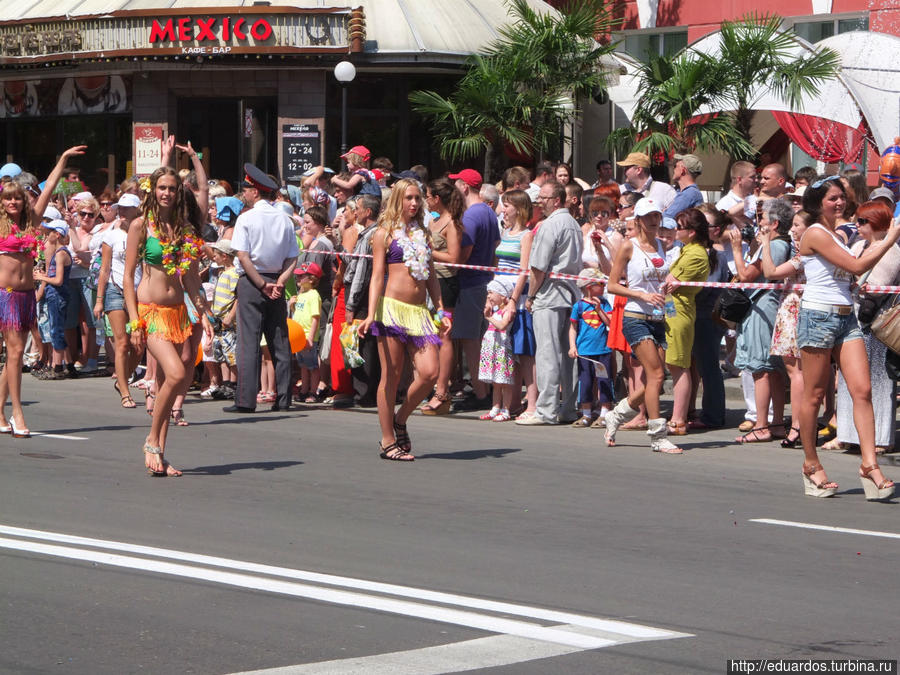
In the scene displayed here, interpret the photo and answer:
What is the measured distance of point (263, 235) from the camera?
550 inches

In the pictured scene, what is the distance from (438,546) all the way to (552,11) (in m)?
20.4

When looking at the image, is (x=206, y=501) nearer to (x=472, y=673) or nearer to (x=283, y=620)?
(x=283, y=620)

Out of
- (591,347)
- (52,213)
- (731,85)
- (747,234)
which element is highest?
(731,85)

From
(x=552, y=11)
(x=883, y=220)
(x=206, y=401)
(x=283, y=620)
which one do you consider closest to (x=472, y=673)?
(x=283, y=620)

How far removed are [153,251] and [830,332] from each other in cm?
463

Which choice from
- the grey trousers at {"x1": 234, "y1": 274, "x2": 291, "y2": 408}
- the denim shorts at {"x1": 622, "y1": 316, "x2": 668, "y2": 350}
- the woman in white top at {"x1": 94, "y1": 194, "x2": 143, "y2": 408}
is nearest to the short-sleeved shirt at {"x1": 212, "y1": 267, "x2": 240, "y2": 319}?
the grey trousers at {"x1": 234, "y1": 274, "x2": 291, "y2": 408}

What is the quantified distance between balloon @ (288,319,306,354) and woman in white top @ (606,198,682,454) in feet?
12.9

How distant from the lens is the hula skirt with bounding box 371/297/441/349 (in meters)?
10.8

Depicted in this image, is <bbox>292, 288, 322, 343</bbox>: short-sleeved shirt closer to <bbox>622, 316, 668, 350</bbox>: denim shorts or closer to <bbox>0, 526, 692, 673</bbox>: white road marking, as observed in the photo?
<bbox>622, 316, 668, 350</bbox>: denim shorts

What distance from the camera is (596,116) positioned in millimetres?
25922

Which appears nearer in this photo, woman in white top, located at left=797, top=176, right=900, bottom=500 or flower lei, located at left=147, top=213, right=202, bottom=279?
woman in white top, located at left=797, top=176, right=900, bottom=500

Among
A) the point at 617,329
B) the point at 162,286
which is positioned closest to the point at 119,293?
the point at 162,286

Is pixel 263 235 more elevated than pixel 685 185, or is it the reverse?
pixel 685 185

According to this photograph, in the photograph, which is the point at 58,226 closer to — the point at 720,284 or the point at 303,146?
the point at 720,284
